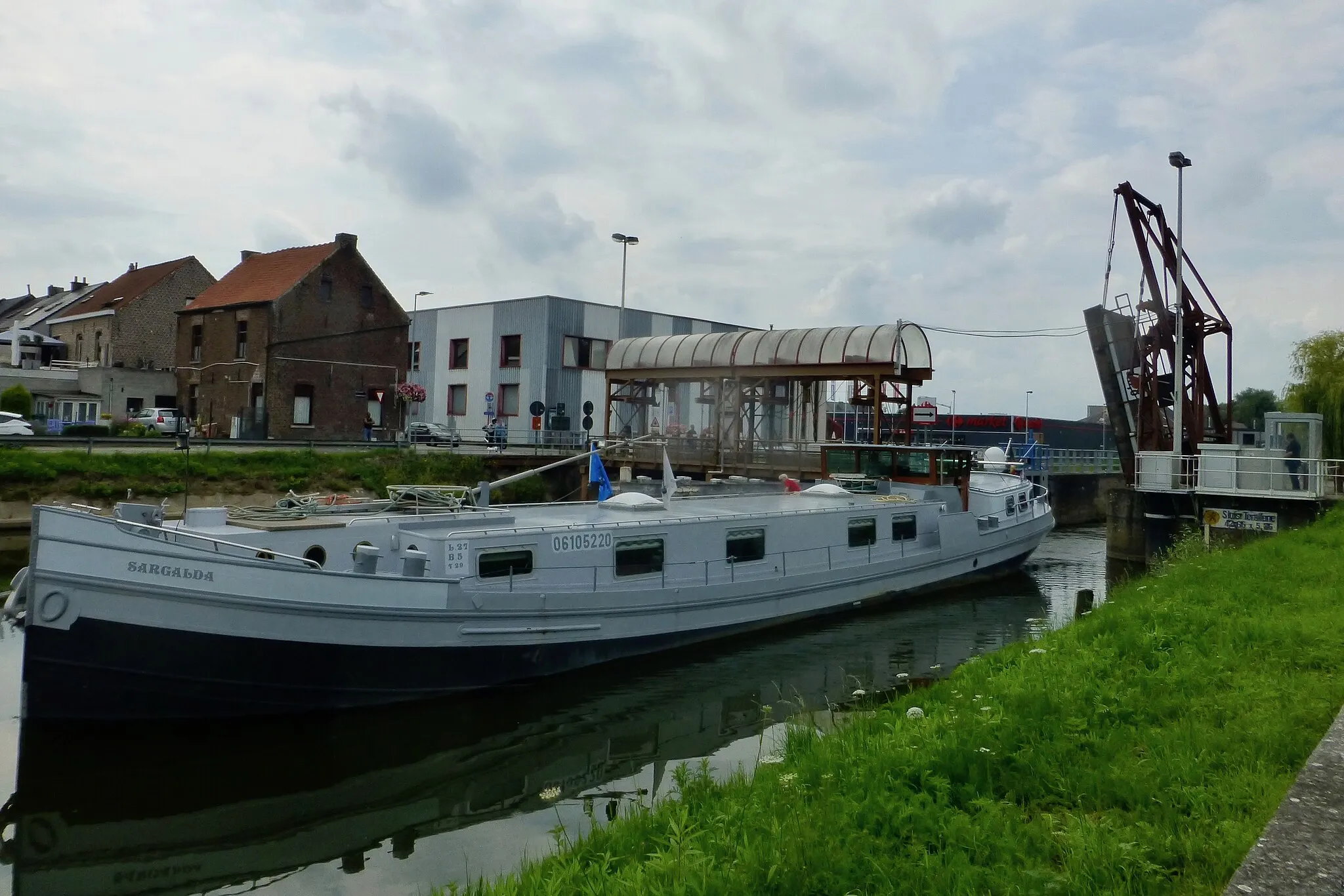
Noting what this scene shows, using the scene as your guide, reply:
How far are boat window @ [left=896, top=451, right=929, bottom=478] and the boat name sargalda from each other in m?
16.1

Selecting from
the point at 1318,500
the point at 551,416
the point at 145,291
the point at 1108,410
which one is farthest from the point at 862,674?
the point at 145,291

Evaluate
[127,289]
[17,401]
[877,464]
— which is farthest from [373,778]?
[127,289]

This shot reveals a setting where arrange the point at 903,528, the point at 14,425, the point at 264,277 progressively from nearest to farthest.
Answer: the point at 903,528, the point at 14,425, the point at 264,277

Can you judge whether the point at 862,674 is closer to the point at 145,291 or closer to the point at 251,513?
the point at 251,513

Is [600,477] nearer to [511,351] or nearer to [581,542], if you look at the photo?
[581,542]

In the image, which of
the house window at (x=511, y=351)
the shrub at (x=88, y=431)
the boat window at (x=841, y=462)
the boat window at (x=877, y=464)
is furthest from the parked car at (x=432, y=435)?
the boat window at (x=877, y=464)

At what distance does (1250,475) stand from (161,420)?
129ft

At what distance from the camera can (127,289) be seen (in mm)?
58312

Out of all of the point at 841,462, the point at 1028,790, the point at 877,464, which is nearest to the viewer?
the point at 1028,790

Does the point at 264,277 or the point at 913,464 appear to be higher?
the point at 264,277

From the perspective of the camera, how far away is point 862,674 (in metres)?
14.7

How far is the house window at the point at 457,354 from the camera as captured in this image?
49.4m

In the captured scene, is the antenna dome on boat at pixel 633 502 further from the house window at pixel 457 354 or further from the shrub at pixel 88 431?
the house window at pixel 457 354

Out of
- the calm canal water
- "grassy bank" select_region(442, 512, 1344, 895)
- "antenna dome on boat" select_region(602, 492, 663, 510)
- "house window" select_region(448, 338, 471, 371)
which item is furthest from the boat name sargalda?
"house window" select_region(448, 338, 471, 371)
